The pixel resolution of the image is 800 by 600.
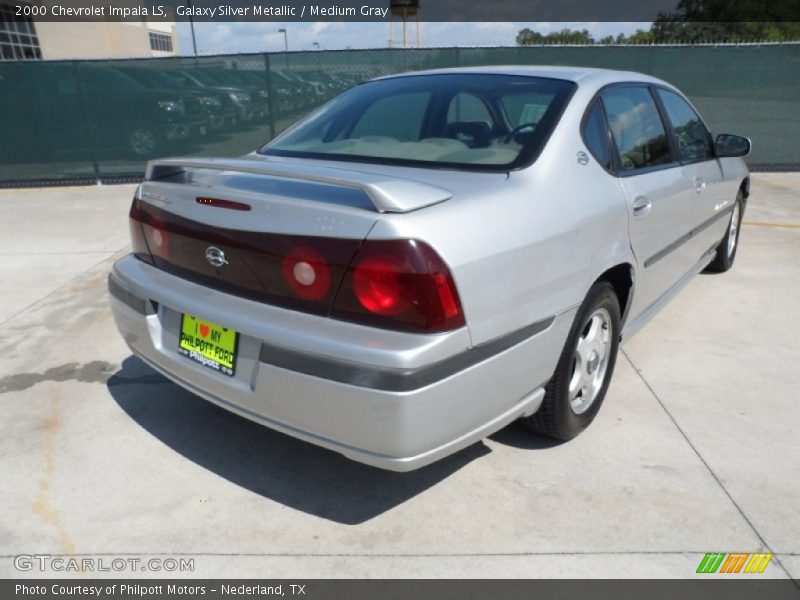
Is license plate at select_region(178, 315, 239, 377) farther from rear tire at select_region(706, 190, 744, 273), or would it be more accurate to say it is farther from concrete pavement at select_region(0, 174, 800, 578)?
rear tire at select_region(706, 190, 744, 273)

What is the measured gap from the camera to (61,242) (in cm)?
656

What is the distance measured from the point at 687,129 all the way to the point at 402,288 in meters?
2.80

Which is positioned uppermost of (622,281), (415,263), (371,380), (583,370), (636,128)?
(636,128)

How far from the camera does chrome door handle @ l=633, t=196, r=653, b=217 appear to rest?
2.86 meters

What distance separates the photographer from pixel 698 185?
3.71m

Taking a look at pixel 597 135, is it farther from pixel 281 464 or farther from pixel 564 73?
pixel 281 464

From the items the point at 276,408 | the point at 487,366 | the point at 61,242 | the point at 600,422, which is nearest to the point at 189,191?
the point at 276,408

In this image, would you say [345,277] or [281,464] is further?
[281,464]

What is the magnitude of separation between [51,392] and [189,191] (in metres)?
1.68

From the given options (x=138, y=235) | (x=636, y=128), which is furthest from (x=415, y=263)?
(x=636, y=128)

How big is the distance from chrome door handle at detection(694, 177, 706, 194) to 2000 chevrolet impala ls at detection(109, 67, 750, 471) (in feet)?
1.49

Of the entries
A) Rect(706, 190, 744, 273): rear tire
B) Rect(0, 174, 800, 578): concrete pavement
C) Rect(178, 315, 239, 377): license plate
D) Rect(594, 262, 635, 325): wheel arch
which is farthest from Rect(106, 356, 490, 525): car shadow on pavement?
Rect(706, 190, 744, 273): rear tire

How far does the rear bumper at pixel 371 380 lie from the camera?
192 centimetres
